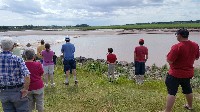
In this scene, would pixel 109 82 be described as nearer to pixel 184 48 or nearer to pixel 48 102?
pixel 48 102

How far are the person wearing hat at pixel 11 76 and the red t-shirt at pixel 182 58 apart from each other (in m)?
3.48

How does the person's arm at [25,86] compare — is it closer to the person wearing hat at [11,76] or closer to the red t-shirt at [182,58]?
the person wearing hat at [11,76]

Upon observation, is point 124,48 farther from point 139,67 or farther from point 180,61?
point 180,61

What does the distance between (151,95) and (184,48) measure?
10.9 feet

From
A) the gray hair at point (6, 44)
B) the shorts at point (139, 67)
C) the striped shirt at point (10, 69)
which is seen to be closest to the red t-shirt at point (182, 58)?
the striped shirt at point (10, 69)

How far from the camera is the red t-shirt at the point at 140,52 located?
14109 millimetres

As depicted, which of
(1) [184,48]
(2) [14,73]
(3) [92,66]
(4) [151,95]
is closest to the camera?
(2) [14,73]

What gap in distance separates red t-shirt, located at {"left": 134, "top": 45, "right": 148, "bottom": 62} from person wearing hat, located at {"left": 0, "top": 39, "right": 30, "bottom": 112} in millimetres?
8437

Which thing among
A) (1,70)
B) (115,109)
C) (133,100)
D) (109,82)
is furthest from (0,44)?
(109,82)

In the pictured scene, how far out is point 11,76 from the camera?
243 inches

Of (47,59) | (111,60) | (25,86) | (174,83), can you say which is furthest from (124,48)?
(25,86)

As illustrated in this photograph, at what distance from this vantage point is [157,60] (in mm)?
30500

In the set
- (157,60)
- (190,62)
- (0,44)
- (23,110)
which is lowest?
(157,60)

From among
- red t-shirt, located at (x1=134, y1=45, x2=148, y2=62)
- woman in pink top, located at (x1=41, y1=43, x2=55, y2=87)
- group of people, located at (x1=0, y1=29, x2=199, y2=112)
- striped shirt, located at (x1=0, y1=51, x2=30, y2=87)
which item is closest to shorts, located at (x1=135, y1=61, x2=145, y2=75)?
red t-shirt, located at (x1=134, y1=45, x2=148, y2=62)
